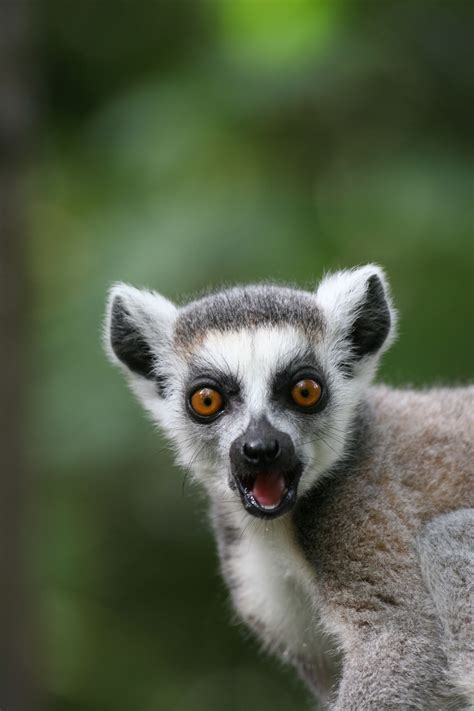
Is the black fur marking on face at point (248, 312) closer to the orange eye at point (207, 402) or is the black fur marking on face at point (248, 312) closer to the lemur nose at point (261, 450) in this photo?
the orange eye at point (207, 402)

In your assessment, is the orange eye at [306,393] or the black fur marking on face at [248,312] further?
the black fur marking on face at [248,312]

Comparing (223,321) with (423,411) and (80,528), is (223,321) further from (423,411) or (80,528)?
(80,528)

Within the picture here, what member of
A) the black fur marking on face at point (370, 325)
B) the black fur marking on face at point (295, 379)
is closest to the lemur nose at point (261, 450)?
the black fur marking on face at point (295, 379)

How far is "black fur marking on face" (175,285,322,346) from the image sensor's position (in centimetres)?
400

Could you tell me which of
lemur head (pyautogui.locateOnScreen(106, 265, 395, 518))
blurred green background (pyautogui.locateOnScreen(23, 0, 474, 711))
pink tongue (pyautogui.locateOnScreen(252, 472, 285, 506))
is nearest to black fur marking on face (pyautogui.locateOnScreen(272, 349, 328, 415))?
lemur head (pyautogui.locateOnScreen(106, 265, 395, 518))

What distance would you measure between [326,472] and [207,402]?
23.9 inches

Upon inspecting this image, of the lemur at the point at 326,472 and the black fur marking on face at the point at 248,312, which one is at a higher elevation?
the black fur marking on face at the point at 248,312

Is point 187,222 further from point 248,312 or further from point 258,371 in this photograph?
point 258,371

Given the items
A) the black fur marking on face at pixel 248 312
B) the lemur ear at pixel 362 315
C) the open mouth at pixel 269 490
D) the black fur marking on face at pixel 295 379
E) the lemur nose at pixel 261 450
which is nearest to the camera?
the lemur nose at pixel 261 450

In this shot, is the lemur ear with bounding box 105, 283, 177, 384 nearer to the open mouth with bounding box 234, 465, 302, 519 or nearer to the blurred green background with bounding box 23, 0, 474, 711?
the open mouth with bounding box 234, 465, 302, 519

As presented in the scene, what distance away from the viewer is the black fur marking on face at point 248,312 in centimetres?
400

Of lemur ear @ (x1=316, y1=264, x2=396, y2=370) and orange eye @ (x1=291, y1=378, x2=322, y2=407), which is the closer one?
orange eye @ (x1=291, y1=378, x2=322, y2=407)

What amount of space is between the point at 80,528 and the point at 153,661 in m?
1.59

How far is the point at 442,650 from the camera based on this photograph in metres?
3.57
